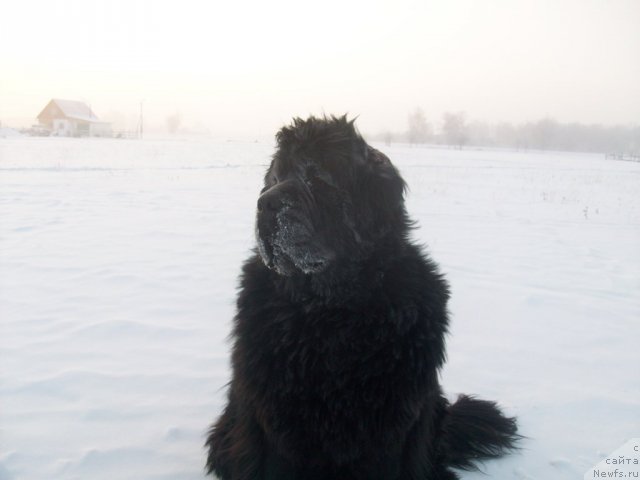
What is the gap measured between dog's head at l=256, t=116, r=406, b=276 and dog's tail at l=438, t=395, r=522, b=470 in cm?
124

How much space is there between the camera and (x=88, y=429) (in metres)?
2.79

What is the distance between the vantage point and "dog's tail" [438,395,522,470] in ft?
8.97

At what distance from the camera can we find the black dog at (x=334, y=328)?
2.21 metres

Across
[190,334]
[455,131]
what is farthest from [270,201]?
[455,131]

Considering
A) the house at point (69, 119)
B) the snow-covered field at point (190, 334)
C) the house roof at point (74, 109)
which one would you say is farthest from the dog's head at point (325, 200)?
the house roof at point (74, 109)

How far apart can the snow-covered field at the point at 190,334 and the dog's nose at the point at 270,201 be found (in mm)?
843

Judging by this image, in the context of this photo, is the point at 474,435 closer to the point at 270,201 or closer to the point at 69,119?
the point at 270,201

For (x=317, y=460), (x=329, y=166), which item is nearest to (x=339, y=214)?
(x=329, y=166)

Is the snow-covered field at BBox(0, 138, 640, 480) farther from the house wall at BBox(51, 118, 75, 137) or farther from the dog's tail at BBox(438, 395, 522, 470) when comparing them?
the house wall at BBox(51, 118, 75, 137)

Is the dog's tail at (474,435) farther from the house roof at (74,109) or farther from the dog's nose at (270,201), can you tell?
the house roof at (74,109)

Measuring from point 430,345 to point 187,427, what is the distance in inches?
65.9

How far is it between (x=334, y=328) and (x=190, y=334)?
7.48 ft

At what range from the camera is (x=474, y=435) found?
110 inches

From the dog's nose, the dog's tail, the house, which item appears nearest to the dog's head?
the dog's nose
